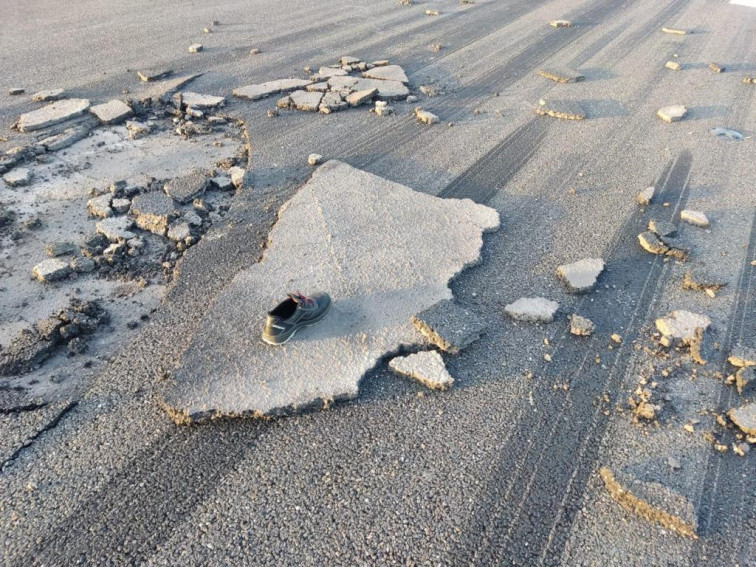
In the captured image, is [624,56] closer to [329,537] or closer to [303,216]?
[303,216]

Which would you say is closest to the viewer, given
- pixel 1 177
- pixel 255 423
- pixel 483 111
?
pixel 255 423

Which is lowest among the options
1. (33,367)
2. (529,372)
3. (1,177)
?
(529,372)

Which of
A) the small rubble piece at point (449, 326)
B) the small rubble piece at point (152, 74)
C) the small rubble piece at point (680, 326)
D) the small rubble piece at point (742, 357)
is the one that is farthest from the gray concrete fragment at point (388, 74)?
the small rubble piece at point (742, 357)

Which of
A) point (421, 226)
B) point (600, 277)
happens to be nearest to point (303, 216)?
point (421, 226)

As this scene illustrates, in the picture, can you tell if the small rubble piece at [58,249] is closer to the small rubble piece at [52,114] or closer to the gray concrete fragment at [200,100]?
the small rubble piece at [52,114]

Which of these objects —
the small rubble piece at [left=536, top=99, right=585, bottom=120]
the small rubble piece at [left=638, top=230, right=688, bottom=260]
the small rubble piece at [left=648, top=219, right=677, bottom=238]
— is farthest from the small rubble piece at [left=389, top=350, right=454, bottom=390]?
the small rubble piece at [left=536, top=99, right=585, bottom=120]


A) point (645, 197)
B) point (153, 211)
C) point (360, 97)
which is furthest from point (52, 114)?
point (645, 197)

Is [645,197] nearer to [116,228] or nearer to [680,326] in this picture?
[680,326]
